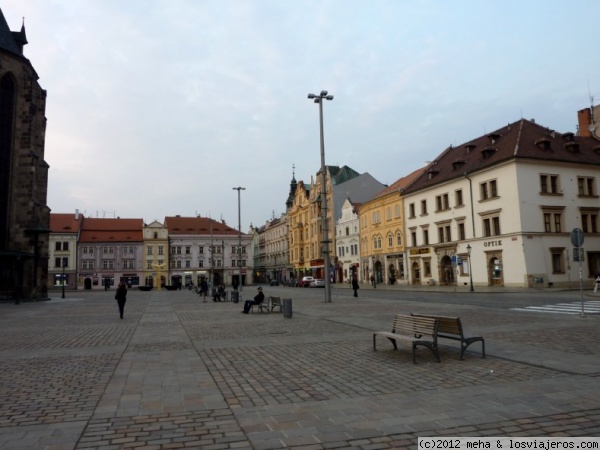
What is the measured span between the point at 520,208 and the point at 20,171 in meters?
42.1

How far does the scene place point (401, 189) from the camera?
58625 millimetres

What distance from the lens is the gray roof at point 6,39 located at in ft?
135

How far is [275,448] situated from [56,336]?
12175 mm

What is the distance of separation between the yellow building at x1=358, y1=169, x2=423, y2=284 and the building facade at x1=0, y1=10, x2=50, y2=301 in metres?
34.3

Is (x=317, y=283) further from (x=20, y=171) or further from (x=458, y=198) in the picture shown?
(x=20, y=171)

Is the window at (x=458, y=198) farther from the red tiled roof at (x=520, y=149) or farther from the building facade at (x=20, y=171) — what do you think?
the building facade at (x=20, y=171)

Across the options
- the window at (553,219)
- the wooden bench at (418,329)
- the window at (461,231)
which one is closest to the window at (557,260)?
the window at (553,219)

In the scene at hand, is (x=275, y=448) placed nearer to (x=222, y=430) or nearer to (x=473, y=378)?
(x=222, y=430)

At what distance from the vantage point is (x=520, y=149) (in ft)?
139

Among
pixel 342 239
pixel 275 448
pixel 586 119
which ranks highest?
pixel 586 119

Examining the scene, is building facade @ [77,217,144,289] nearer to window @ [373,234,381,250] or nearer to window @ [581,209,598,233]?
window @ [373,234,381,250]

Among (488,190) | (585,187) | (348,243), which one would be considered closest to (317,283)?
(348,243)

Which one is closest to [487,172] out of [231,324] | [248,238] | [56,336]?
[231,324]

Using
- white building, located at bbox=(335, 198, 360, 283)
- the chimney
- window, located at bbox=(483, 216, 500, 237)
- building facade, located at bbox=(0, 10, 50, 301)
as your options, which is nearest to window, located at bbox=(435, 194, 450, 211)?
window, located at bbox=(483, 216, 500, 237)
